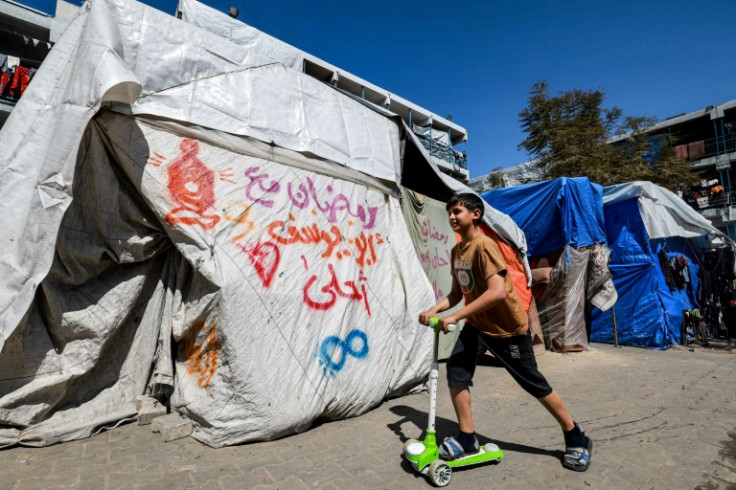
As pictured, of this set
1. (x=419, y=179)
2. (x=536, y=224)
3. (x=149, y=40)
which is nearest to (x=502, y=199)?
(x=536, y=224)

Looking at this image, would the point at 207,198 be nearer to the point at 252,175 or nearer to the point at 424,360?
the point at 252,175

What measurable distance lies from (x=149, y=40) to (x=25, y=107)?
3.49 feet

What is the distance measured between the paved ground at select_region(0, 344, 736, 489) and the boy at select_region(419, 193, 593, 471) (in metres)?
0.18

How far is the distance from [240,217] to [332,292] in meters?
1.04

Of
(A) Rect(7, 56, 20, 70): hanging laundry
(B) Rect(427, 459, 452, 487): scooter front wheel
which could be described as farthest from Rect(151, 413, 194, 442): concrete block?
(A) Rect(7, 56, 20, 70): hanging laundry

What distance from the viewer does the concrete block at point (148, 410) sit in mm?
2779

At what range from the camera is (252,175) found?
3219 millimetres

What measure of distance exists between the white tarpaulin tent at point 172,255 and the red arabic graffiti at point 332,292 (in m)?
0.01

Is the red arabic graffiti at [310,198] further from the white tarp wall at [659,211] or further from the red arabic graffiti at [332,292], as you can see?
the white tarp wall at [659,211]

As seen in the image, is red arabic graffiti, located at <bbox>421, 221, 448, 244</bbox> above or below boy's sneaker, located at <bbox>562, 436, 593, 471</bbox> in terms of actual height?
above

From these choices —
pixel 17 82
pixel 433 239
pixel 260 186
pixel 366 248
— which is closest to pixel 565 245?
pixel 433 239

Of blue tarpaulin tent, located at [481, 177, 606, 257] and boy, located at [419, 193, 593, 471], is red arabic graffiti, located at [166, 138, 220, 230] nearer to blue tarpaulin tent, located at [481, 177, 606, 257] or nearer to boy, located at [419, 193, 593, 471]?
boy, located at [419, 193, 593, 471]

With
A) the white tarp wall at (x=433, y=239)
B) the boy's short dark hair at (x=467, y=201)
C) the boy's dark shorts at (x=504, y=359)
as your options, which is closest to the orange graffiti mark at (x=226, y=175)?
the boy's short dark hair at (x=467, y=201)

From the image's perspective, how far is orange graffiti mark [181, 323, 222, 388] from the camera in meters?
2.73
